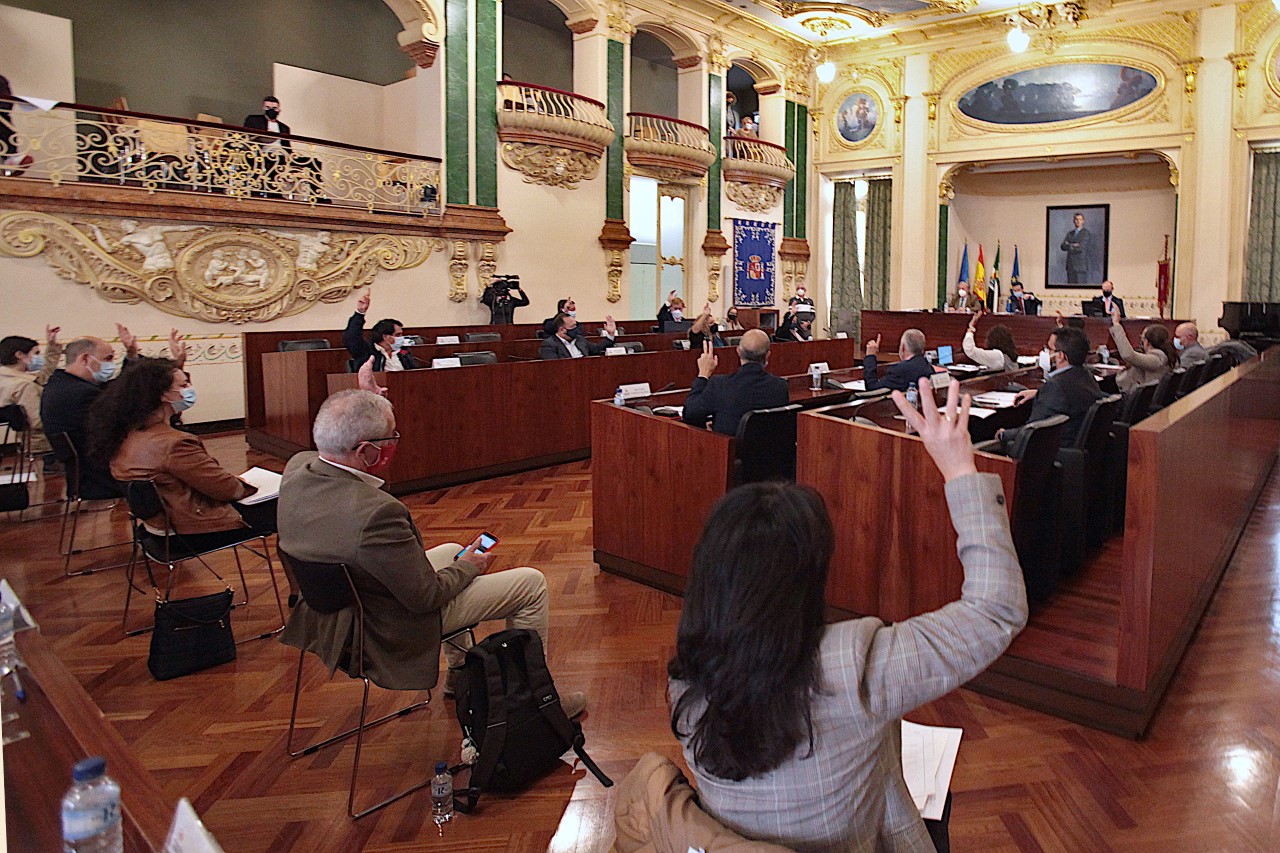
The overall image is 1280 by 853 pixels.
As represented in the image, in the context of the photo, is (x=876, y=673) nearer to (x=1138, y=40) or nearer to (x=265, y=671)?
(x=265, y=671)

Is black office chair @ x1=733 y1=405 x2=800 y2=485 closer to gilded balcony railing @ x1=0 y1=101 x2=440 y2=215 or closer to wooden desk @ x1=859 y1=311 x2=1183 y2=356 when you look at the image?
gilded balcony railing @ x1=0 y1=101 x2=440 y2=215

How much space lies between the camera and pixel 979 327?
12320mm

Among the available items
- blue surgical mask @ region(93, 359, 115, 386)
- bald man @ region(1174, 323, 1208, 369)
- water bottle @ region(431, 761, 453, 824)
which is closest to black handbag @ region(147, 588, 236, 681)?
water bottle @ region(431, 761, 453, 824)

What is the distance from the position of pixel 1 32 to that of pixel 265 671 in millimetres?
8712

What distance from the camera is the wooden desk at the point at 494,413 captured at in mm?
6320

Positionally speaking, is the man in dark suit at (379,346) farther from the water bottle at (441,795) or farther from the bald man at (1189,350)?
the bald man at (1189,350)

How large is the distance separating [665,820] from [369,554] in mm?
1424

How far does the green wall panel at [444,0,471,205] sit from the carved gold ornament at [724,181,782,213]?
4.98 meters

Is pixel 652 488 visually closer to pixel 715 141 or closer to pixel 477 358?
pixel 477 358

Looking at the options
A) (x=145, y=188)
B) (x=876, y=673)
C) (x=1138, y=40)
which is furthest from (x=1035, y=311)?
(x=876, y=673)

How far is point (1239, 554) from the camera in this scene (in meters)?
5.05

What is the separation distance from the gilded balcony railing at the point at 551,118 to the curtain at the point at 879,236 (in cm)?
643

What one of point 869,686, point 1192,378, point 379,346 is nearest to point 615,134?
point 379,346

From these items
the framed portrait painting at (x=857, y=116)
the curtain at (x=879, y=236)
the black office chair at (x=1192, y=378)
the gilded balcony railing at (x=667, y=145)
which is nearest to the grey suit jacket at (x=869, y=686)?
the black office chair at (x=1192, y=378)
